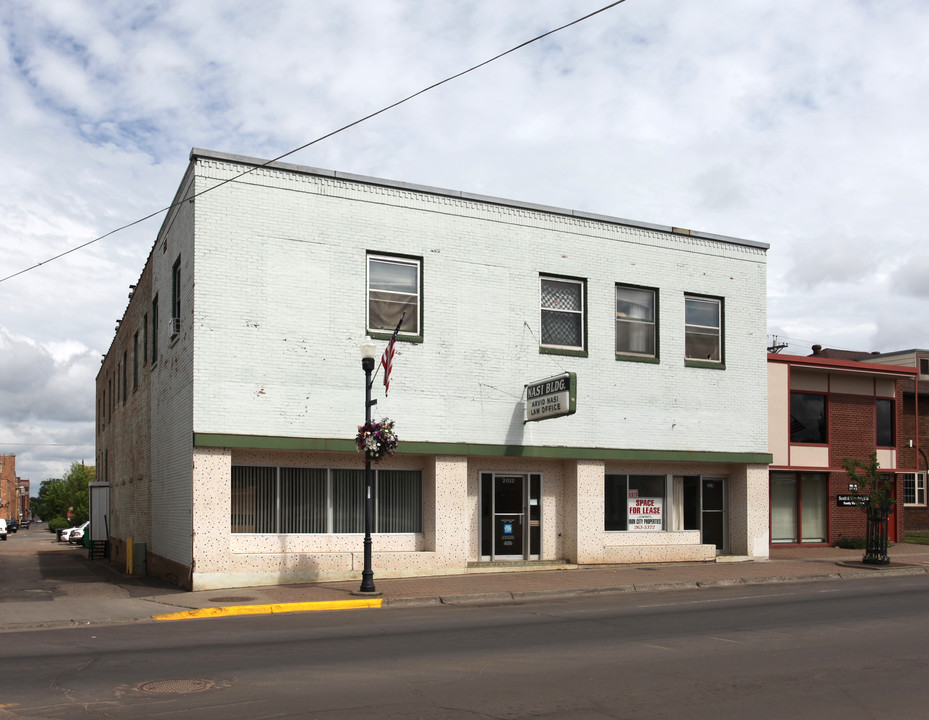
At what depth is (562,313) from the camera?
21.9 meters

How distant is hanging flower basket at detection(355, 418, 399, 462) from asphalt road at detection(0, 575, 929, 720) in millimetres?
3238

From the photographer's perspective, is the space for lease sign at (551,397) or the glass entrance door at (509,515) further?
the glass entrance door at (509,515)

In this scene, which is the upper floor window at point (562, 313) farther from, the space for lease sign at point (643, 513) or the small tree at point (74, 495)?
the small tree at point (74, 495)

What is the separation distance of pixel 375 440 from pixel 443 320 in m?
4.08

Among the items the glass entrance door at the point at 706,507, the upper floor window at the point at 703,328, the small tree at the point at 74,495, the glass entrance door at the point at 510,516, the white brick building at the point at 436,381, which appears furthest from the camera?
the small tree at the point at 74,495

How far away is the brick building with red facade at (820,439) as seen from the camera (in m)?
27.0

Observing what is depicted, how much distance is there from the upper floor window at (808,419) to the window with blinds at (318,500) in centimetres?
1298

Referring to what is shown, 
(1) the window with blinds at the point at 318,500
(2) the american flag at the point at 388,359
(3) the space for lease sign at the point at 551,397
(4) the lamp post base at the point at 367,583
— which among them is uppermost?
(2) the american flag at the point at 388,359

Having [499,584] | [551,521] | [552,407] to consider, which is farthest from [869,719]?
[551,521]

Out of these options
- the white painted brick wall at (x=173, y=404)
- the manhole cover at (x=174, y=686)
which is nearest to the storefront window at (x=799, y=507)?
the white painted brick wall at (x=173, y=404)

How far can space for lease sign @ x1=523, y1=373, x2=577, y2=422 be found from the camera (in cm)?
1923

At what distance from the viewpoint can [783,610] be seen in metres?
14.6

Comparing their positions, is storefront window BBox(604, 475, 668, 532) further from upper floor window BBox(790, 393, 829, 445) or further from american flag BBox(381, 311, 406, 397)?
american flag BBox(381, 311, 406, 397)

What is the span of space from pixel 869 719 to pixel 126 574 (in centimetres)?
2066
